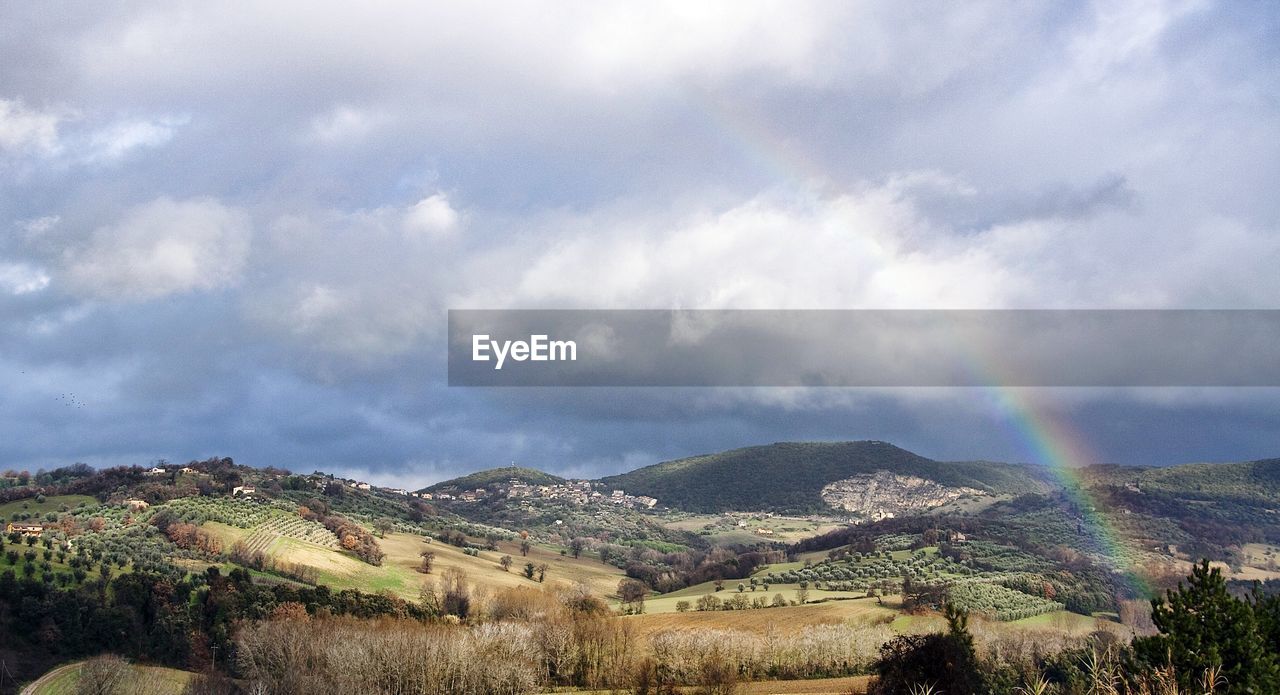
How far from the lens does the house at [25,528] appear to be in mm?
141625

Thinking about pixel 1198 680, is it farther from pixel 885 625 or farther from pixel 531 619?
pixel 531 619

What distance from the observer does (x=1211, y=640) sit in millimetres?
42406

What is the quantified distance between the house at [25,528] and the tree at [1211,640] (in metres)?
151

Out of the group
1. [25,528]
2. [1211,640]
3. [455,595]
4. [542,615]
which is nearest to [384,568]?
[455,595]

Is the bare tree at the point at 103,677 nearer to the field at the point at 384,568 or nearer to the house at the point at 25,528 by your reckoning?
the field at the point at 384,568

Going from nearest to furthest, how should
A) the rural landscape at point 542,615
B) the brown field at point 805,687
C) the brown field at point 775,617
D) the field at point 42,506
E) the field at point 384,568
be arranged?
the rural landscape at point 542,615 < the brown field at point 805,687 < the brown field at point 775,617 < the field at point 384,568 < the field at point 42,506

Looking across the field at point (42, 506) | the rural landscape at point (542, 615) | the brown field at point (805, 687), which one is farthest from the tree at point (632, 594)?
the field at point (42, 506)

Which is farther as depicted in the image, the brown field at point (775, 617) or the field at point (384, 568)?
the field at point (384, 568)

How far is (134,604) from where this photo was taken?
11869 cm

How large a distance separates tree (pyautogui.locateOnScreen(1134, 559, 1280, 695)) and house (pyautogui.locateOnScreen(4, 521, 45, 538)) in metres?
151

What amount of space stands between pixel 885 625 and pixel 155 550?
4309 inches

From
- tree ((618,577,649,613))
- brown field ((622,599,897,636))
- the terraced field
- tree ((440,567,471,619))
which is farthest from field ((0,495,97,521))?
brown field ((622,599,897,636))

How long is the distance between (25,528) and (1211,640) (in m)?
160

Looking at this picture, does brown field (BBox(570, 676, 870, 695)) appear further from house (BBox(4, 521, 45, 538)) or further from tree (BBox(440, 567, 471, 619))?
house (BBox(4, 521, 45, 538))
